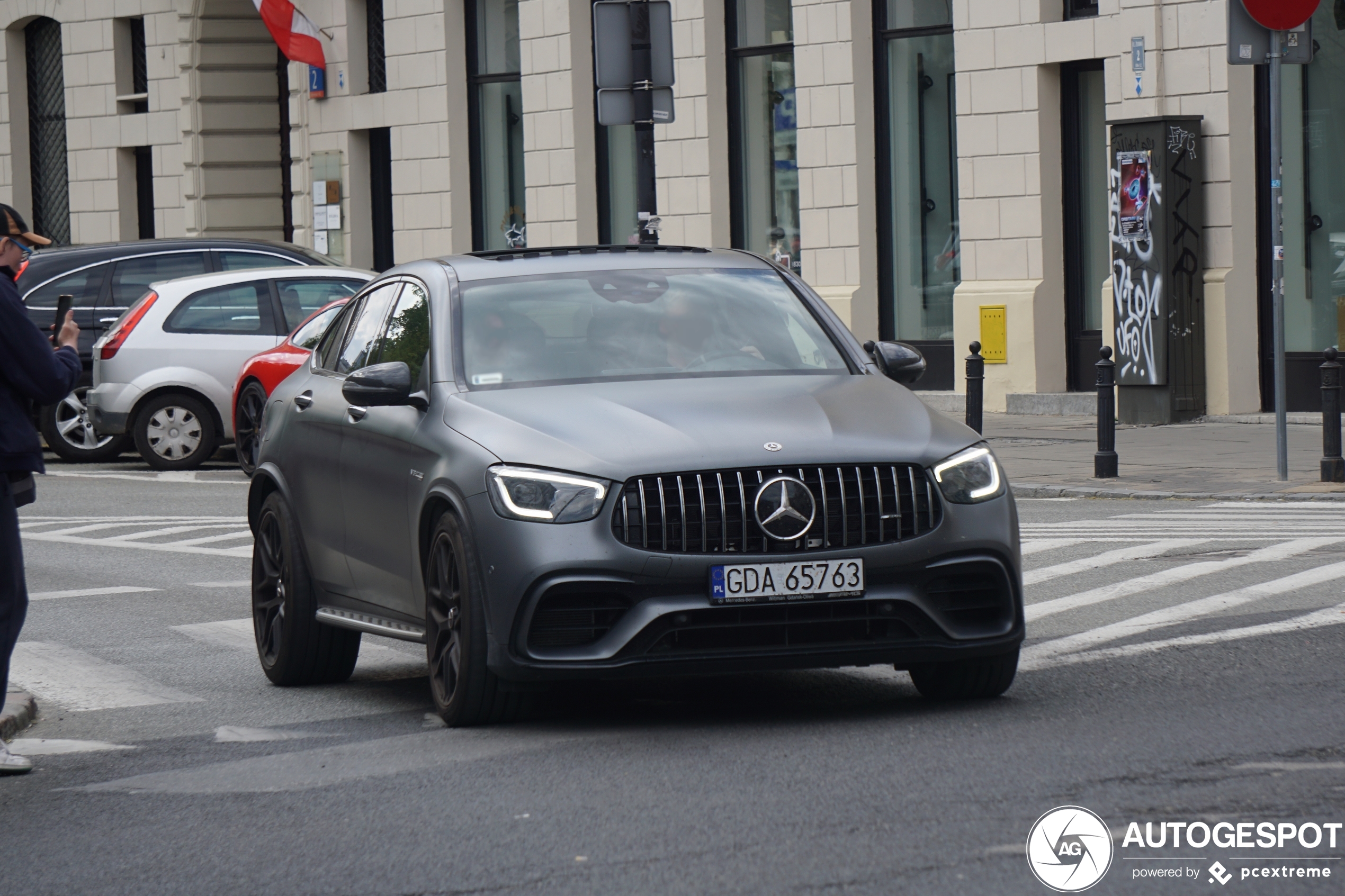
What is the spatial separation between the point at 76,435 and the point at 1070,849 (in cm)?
1583

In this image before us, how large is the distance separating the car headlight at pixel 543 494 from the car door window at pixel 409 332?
101cm

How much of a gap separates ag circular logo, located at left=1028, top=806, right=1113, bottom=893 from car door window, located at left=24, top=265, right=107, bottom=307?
1554cm

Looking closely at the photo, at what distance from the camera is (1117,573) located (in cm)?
1022

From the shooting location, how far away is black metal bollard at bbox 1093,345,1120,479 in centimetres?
1485

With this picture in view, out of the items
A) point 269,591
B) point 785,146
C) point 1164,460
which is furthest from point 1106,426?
point 785,146

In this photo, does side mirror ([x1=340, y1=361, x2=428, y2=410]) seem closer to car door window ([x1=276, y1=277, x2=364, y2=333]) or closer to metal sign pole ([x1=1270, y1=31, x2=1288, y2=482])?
metal sign pole ([x1=1270, y1=31, x2=1288, y2=482])

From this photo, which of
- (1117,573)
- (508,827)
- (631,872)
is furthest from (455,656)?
(1117,573)

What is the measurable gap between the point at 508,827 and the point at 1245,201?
15.0m

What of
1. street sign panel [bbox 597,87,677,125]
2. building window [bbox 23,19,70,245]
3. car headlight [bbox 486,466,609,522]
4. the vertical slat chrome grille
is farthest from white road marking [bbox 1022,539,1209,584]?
building window [bbox 23,19,70,245]

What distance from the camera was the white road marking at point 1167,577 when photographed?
9297mm

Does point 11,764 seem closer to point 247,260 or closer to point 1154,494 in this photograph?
point 1154,494

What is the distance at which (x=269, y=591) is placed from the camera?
8406 mm

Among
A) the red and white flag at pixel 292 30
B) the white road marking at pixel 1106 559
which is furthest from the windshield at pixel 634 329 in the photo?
the red and white flag at pixel 292 30

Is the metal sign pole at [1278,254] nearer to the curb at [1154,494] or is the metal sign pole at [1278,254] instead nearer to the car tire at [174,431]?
Answer: the curb at [1154,494]
